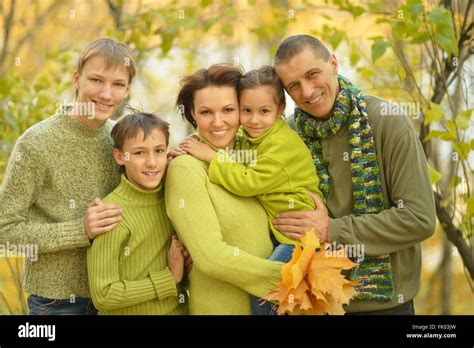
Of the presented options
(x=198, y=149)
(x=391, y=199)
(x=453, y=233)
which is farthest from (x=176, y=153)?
(x=453, y=233)

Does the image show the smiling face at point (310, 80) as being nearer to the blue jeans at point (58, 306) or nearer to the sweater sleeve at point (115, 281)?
the sweater sleeve at point (115, 281)

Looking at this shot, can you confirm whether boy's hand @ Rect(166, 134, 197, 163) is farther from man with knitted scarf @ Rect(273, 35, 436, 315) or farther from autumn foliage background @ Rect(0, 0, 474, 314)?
autumn foliage background @ Rect(0, 0, 474, 314)

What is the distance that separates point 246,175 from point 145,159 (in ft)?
1.23

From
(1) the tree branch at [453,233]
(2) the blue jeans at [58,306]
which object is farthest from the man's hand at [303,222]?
(1) the tree branch at [453,233]

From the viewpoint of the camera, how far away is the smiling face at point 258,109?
2621 millimetres

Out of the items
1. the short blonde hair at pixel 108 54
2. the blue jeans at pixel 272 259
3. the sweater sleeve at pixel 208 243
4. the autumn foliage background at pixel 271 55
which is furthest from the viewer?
the autumn foliage background at pixel 271 55

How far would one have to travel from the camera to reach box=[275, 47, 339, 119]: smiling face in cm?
268

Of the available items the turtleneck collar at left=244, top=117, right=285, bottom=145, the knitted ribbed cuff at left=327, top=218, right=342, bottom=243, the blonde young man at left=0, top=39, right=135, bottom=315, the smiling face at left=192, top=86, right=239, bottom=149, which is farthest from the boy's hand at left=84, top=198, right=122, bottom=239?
the knitted ribbed cuff at left=327, top=218, right=342, bottom=243

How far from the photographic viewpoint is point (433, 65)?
397 cm

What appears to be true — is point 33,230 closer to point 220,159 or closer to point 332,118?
point 220,159

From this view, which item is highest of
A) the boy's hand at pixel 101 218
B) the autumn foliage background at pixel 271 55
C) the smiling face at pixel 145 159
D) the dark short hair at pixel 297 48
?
the autumn foliage background at pixel 271 55

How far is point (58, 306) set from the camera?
2639 mm

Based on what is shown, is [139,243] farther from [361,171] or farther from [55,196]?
[361,171]

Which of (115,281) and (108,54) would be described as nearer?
(115,281)
